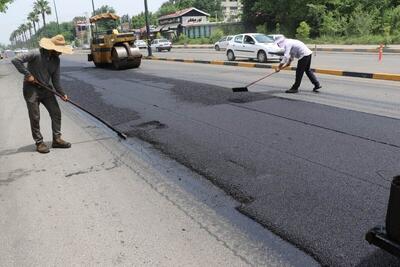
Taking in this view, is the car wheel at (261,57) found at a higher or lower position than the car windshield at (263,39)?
lower

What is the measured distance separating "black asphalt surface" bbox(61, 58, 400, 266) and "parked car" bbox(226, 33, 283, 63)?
988 cm

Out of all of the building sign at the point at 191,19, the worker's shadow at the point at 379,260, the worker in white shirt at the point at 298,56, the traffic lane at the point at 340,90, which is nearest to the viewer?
the worker's shadow at the point at 379,260

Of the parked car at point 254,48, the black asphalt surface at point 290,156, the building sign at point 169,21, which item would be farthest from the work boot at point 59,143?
the building sign at point 169,21

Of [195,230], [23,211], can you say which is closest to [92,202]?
[23,211]

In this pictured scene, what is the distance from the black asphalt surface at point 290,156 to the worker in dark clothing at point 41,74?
1.58 metres

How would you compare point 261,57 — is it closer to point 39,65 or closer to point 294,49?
point 294,49

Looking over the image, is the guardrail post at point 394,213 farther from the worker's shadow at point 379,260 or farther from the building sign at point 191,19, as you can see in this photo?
the building sign at point 191,19

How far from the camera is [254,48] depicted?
20.8 meters

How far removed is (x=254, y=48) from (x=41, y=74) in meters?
15.8

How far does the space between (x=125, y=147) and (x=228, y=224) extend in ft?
10.5

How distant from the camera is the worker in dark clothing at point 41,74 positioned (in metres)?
6.02

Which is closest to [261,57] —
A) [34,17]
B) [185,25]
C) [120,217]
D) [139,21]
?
[120,217]

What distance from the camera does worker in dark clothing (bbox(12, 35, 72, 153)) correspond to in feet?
19.8

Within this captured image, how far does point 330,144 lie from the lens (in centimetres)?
605
